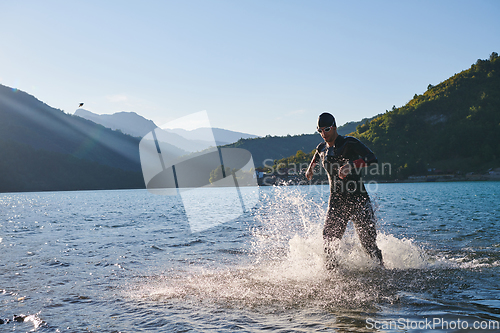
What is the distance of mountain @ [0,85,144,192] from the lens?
133m

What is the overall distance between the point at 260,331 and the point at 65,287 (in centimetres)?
440

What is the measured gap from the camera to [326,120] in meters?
6.54

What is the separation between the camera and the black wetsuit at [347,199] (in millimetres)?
6480

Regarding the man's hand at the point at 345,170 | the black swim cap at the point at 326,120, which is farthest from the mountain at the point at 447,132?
the man's hand at the point at 345,170

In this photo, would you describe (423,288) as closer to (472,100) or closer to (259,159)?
(472,100)

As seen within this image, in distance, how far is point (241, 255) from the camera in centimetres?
984

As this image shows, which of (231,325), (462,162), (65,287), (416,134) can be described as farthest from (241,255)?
(416,134)

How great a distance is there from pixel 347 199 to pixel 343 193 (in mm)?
137

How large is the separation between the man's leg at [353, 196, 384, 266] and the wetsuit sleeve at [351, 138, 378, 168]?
0.81 meters

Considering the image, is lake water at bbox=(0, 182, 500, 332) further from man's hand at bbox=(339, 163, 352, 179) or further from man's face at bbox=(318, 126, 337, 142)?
man's face at bbox=(318, 126, 337, 142)

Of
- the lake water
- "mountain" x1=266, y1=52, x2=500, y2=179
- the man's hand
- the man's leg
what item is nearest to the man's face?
the man's hand

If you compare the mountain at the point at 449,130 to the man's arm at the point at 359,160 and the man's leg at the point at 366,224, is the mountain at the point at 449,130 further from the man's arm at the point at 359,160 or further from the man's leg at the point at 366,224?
the man's arm at the point at 359,160

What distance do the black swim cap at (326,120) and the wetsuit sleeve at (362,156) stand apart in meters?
0.60

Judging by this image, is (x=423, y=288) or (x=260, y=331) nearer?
(x=260, y=331)
